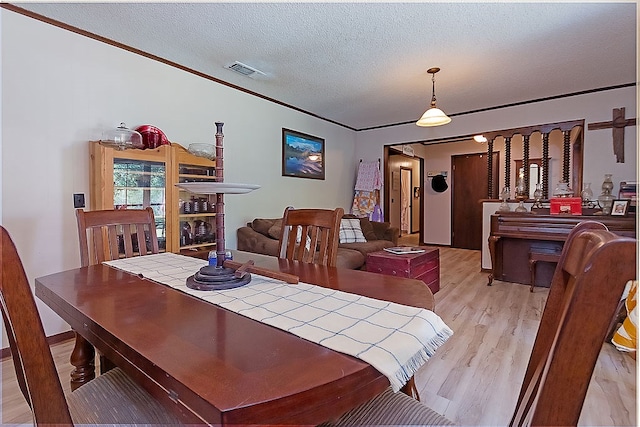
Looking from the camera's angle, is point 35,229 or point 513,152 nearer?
point 35,229

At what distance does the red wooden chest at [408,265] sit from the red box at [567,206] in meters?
1.42

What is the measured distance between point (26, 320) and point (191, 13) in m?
2.33

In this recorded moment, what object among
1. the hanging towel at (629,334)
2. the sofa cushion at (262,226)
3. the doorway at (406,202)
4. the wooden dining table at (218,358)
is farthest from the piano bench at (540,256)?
the doorway at (406,202)

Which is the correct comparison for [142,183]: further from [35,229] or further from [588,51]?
[588,51]

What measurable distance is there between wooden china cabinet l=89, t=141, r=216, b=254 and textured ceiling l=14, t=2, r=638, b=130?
2.93ft

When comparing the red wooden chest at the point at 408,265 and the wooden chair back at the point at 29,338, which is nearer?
the wooden chair back at the point at 29,338

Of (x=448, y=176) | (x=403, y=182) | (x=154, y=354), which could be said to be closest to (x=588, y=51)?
(x=154, y=354)

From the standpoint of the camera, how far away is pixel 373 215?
18.1 ft

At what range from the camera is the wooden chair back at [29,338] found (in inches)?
22.5

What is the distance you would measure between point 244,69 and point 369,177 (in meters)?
2.89

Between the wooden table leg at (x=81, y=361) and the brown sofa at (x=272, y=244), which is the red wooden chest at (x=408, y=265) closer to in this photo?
the brown sofa at (x=272, y=244)

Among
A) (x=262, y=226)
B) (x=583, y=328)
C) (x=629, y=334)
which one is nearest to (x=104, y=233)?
(x=262, y=226)

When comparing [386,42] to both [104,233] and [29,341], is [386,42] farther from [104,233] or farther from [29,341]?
[29,341]

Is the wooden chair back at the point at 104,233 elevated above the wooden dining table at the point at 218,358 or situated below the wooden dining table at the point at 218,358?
above
